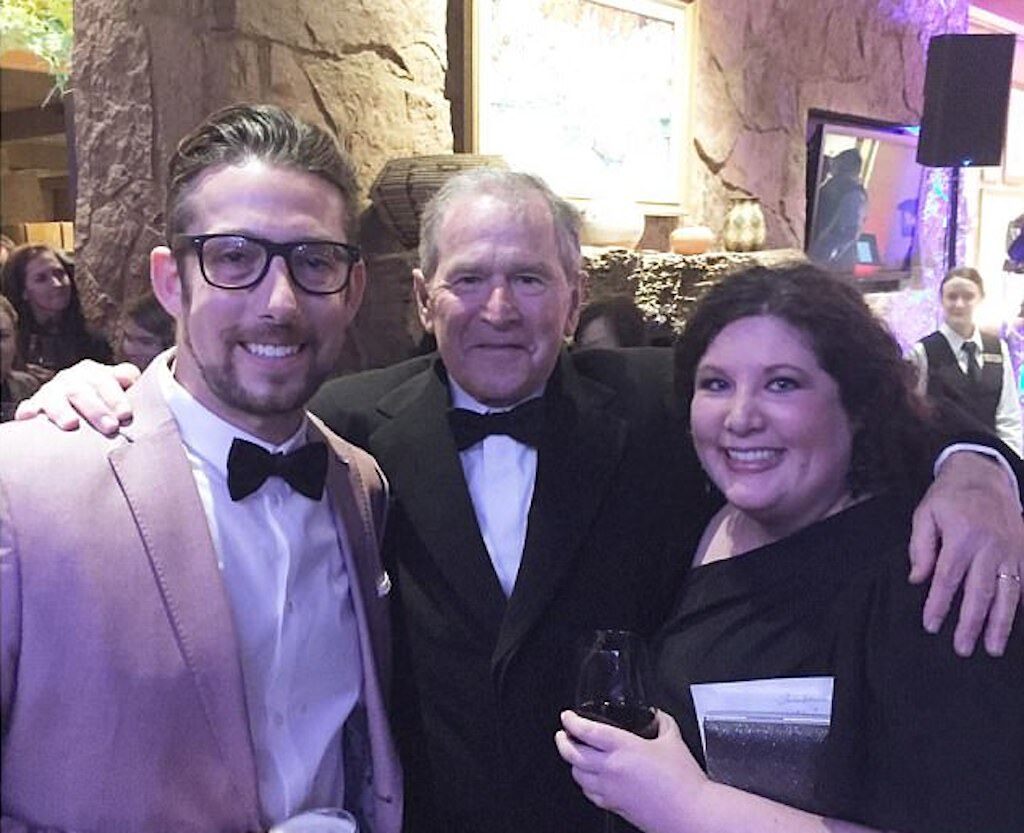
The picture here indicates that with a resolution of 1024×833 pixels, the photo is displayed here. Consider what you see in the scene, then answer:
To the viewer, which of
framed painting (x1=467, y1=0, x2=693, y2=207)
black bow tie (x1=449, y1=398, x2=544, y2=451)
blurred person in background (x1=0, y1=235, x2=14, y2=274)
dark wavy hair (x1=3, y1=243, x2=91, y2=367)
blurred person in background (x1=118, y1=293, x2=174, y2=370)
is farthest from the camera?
blurred person in background (x1=0, y1=235, x2=14, y2=274)

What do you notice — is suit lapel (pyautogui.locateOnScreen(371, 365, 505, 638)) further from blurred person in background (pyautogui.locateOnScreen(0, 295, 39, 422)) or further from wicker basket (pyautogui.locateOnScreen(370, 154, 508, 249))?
blurred person in background (pyautogui.locateOnScreen(0, 295, 39, 422))

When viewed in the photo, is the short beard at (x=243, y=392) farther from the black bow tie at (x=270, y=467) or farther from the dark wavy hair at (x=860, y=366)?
the dark wavy hair at (x=860, y=366)

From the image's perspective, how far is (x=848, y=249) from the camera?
5.85m

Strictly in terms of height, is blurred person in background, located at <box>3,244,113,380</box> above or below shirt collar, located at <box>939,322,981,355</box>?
above

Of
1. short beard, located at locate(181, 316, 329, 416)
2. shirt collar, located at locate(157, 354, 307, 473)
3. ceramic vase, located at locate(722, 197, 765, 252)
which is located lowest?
shirt collar, located at locate(157, 354, 307, 473)

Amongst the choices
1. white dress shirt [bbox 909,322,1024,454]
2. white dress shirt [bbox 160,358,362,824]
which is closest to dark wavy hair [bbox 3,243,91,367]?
white dress shirt [bbox 160,358,362,824]

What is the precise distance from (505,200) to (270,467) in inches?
27.0

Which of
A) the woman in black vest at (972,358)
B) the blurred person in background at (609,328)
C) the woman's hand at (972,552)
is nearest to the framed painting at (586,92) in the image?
the blurred person in background at (609,328)

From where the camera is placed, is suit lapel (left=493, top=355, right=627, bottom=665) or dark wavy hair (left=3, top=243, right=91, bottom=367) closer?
suit lapel (left=493, top=355, right=627, bottom=665)

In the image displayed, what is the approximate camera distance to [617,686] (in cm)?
128

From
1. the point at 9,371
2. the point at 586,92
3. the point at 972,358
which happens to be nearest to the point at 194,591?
the point at 9,371

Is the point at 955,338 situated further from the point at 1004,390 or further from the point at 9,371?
the point at 9,371

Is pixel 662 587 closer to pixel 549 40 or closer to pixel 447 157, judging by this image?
pixel 447 157

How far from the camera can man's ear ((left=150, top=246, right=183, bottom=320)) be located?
1.30m
